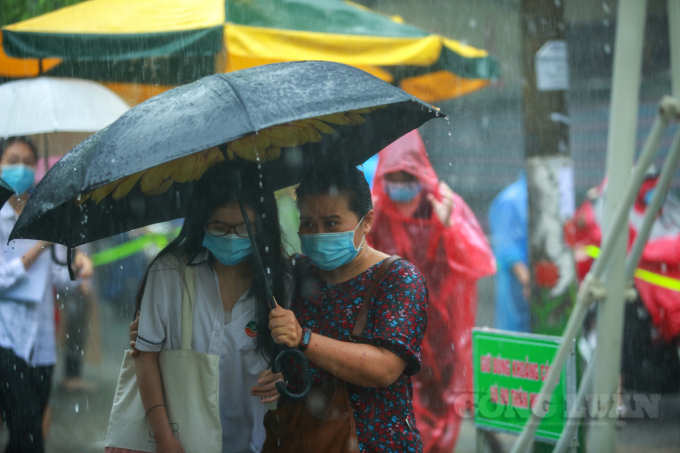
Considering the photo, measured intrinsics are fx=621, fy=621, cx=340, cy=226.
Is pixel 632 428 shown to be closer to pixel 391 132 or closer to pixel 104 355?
pixel 391 132

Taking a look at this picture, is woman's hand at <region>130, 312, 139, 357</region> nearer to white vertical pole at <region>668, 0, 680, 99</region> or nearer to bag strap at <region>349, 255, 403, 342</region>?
bag strap at <region>349, 255, 403, 342</region>

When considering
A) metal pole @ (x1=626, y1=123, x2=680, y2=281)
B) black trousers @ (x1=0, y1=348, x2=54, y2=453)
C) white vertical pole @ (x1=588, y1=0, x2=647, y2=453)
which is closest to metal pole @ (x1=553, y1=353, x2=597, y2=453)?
white vertical pole @ (x1=588, y1=0, x2=647, y2=453)

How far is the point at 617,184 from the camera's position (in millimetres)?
1637

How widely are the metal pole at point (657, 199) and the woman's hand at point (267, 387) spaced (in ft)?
4.30

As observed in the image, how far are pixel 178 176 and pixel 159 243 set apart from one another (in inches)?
275

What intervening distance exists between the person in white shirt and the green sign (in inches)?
64.1

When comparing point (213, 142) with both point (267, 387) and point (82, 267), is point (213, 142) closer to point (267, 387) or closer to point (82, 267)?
point (267, 387)

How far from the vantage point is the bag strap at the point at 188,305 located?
2422 mm

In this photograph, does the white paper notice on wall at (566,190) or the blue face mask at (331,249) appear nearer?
the blue face mask at (331,249)

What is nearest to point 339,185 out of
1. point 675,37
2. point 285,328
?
point 285,328

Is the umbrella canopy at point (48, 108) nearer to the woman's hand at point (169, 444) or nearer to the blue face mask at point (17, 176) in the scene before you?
the blue face mask at point (17, 176)

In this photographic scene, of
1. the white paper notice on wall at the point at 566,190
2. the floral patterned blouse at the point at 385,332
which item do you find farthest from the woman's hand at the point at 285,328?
the white paper notice on wall at the point at 566,190

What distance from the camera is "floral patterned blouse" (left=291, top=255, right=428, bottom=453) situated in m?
2.20

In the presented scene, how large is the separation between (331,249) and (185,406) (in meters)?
0.83
